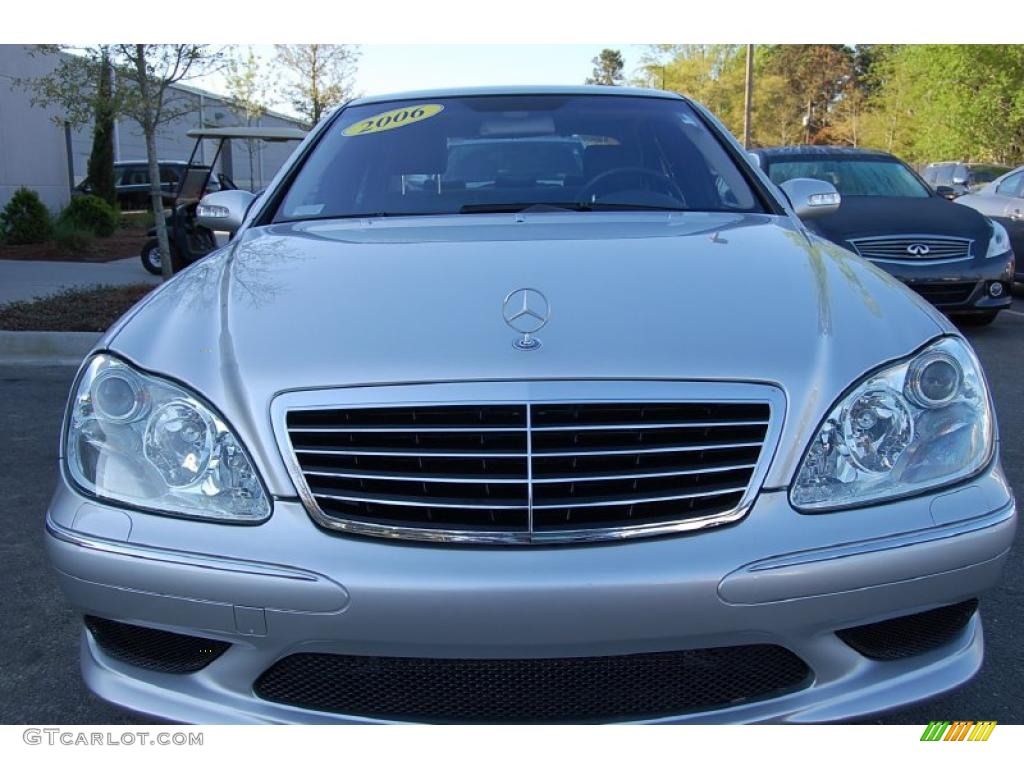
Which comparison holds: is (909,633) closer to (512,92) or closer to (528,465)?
(528,465)

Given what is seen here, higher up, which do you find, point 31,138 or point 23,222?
point 31,138

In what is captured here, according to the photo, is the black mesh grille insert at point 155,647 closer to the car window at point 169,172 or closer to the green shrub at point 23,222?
the green shrub at point 23,222

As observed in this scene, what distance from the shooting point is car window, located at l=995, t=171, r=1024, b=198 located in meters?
9.27

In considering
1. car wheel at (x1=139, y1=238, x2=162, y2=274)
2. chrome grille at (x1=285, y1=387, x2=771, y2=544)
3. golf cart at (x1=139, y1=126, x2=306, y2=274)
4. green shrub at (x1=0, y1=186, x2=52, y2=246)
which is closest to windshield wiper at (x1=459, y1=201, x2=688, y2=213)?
chrome grille at (x1=285, y1=387, x2=771, y2=544)

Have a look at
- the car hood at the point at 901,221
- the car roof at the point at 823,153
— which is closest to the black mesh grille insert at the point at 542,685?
the car hood at the point at 901,221

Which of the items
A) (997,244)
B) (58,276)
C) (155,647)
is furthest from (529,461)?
(58,276)

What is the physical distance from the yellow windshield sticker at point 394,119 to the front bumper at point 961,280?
4826 mm

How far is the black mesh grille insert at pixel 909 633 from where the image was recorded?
166cm

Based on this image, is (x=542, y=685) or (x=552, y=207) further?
(x=552, y=207)

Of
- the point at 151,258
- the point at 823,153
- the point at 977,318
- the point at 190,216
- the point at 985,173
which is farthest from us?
the point at 985,173

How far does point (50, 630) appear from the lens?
103 inches

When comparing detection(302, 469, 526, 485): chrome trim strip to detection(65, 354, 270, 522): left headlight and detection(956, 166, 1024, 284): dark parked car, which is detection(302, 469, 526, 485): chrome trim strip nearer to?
detection(65, 354, 270, 522): left headlight

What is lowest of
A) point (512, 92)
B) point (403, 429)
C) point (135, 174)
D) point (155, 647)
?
point (155, 647)

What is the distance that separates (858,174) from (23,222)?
12.6 m
